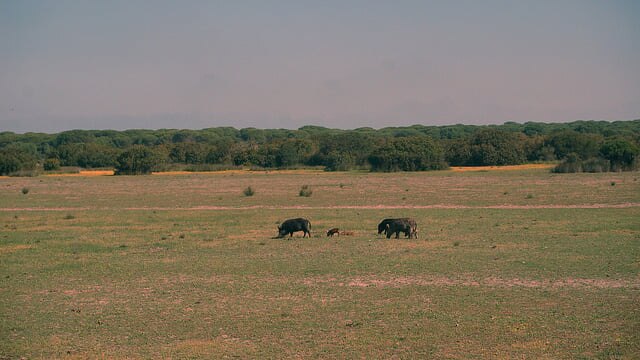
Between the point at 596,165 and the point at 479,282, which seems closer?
the point at 479,282

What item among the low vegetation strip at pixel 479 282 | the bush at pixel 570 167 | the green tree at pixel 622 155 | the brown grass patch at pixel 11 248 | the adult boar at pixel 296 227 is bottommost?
the brown grass patch at pixel 11 248

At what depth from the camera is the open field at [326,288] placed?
10273 millimetres

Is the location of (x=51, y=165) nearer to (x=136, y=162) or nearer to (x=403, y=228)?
(x=136, y=162)

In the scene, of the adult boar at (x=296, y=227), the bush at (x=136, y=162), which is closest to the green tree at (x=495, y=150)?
the bush at (x=136, y=162)

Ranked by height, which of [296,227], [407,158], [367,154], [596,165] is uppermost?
[367,154]

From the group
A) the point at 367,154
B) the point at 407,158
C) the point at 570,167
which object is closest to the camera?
the point at 570,167

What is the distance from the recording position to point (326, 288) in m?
14.2

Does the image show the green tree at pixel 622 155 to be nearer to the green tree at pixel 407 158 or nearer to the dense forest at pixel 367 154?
the dense forest at pixel 367 154

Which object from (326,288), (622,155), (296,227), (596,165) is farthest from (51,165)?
(326,288)

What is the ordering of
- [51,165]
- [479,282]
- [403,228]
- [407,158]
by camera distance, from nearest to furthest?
[479,282], [403,228], [407,158], [51,165]

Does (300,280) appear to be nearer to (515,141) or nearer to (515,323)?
(515,323)

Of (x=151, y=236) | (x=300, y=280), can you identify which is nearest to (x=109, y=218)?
(x=151, y=236)

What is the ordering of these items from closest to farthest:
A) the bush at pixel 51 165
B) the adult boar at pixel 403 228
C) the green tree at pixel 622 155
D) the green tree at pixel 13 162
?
the adult boar at pixel 403 228 → the green tree at pixel 622 155 → the green tree at pixel 13 162 → the bush at pixel 51 165

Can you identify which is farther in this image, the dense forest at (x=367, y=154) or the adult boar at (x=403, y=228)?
the dense forest at (x=367, y=154)
